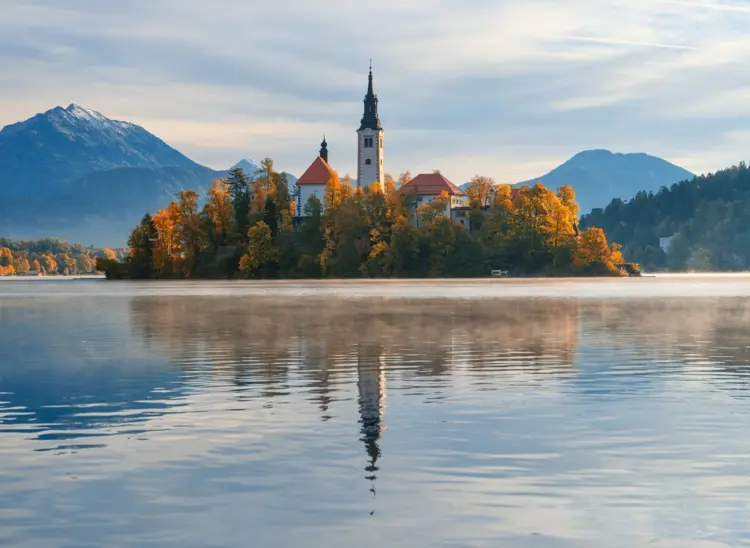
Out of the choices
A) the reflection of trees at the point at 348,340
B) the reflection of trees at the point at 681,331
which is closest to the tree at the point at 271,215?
the reflection of trees at the point at 348,340

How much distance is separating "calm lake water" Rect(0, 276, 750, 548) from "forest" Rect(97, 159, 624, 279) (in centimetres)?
14384

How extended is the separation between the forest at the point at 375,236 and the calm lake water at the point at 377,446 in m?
144

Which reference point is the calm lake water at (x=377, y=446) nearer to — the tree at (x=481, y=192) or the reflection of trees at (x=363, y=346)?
the reflection of trees at (x=363, y=346)

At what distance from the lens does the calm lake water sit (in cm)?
1201

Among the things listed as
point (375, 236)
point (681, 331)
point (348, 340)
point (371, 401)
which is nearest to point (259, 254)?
point (375, 236)

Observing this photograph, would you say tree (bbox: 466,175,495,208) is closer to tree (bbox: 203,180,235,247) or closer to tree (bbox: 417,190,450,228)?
tree (bbox: 417,190,450,228)

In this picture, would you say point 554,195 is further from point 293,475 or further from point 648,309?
point 293,475

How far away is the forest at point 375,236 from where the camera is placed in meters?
180

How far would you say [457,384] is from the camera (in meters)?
25.5

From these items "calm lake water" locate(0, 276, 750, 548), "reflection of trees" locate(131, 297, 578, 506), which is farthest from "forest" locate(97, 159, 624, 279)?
"calm lake water" locate(0, 276, 750, 548)

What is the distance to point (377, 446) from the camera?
16766mm

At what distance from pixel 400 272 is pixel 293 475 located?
171557mm

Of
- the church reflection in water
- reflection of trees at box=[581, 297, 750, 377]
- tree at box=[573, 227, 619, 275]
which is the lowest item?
reflection of trees at box=[581, 297, 750, 377]

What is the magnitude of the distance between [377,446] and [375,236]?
169 meters
